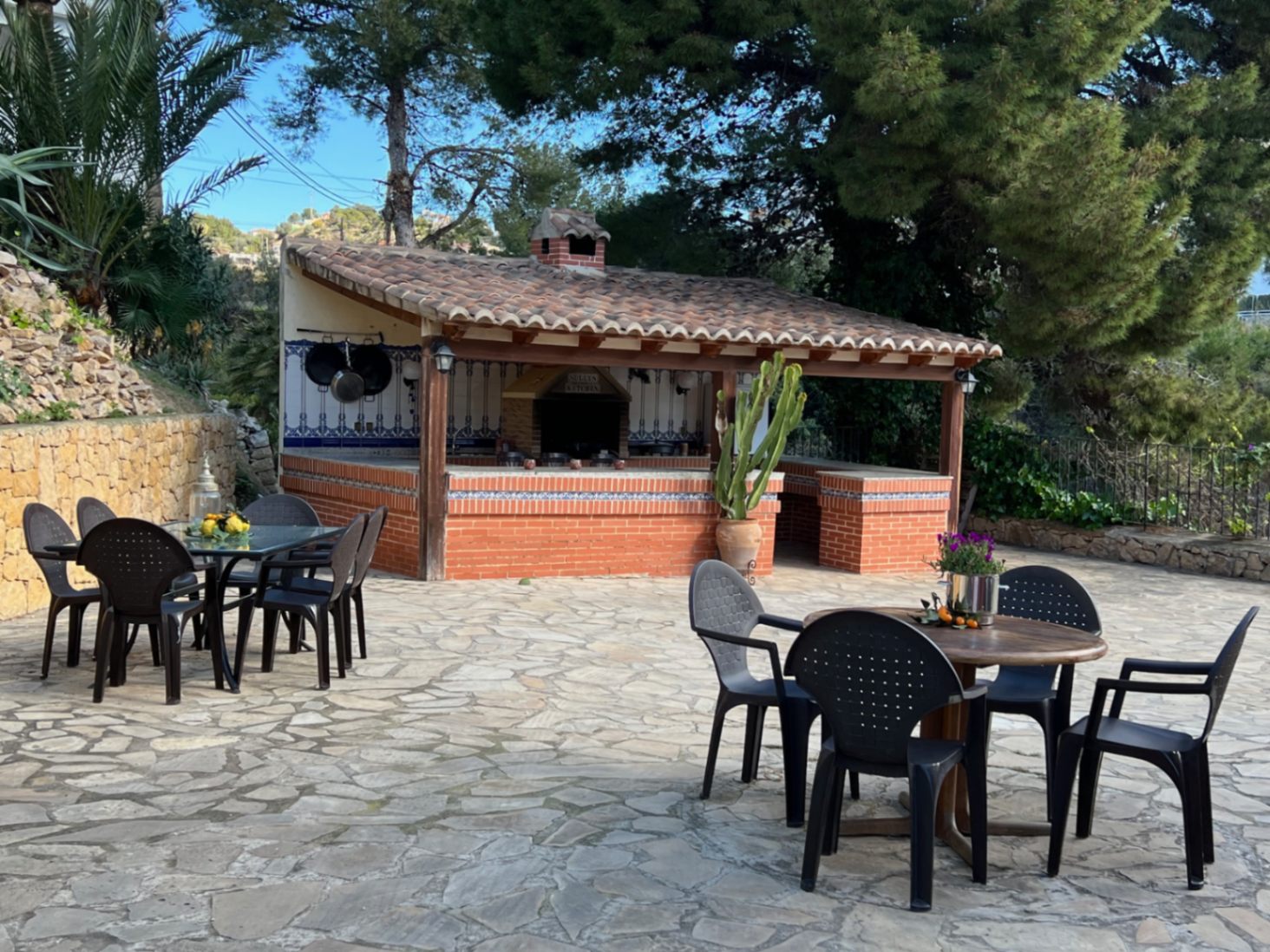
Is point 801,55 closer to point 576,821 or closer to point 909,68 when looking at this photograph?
point 909,68

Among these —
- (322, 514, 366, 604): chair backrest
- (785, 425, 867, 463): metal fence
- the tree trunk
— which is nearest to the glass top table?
(322, 514, 366, 604): chair backrest

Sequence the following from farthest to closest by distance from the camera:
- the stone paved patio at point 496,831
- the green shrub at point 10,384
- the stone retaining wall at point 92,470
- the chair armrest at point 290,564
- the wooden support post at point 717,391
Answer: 1. the wooden support post at point 717,391
2. the green shrub at point 10,384
3. the stone retaining wall at point 92,470
4. the chair armrest at point 290,564
5. the stone paved patio at point 496,831

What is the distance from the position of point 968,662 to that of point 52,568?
17.5 feet

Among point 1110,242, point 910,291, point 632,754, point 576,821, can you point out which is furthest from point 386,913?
point 910,291

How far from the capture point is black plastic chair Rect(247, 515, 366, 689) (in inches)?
272

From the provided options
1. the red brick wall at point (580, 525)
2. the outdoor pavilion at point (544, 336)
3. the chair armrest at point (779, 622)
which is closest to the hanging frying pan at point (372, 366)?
the outdoor pavilion at point (544, 336)

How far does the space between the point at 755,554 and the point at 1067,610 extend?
261 inches

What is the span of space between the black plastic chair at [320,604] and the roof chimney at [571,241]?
7981 millimetres

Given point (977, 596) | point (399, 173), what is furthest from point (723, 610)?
point (399, 173)

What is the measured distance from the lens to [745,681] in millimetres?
5367

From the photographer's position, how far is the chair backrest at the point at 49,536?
6.85 m

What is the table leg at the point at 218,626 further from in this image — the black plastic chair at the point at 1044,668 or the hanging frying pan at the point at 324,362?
the hanging frying pan at the point at 324,362

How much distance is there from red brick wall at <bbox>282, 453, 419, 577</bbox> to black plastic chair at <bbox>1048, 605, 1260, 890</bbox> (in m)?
7.73

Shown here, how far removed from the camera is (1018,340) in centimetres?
1535
